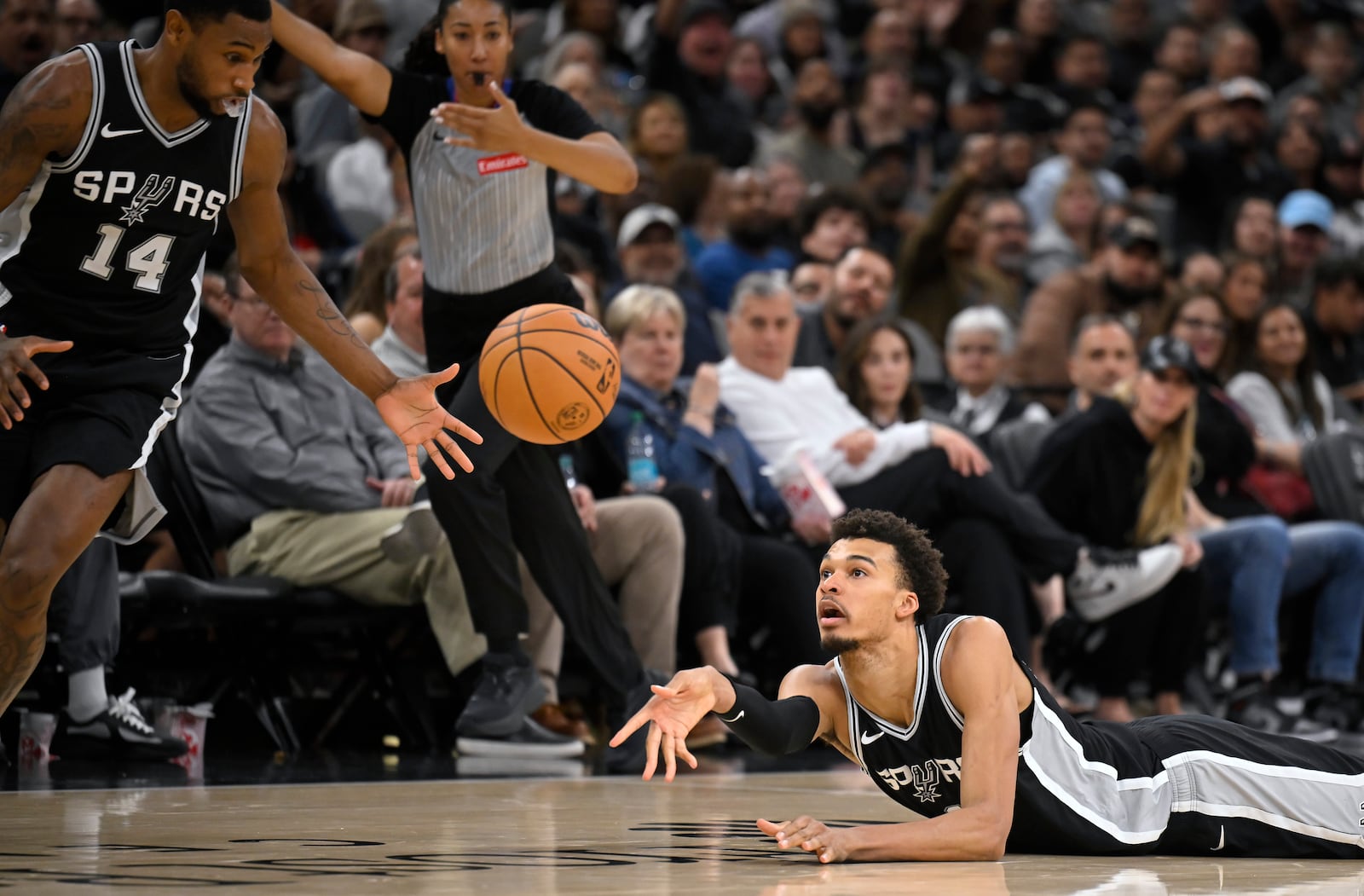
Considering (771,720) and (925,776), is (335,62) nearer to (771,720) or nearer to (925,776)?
(771,720)

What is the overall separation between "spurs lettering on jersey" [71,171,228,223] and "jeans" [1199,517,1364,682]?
5.89 metres

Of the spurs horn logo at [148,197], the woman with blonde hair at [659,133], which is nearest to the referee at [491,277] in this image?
the spurs horn logo at [148,197]

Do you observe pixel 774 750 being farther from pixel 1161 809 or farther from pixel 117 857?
pixel 117 857

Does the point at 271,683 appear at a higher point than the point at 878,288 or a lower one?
lower

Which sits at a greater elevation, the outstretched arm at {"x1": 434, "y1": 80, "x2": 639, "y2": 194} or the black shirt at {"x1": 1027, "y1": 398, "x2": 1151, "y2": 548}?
the outstretched arm at {"x1": 434, "y1": 80, "x2": 639, "y2": 194}

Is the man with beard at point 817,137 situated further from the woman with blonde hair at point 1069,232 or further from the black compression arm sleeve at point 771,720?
the black compression arm sleeve at point 771,720

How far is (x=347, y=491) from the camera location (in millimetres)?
6766

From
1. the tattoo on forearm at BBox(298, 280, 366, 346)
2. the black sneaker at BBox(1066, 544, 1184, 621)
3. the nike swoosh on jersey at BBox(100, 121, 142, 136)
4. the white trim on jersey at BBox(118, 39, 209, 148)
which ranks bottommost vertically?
the black sneaker at BBox(1066, 544, 1184, 621)

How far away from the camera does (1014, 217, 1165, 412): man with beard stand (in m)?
10.3

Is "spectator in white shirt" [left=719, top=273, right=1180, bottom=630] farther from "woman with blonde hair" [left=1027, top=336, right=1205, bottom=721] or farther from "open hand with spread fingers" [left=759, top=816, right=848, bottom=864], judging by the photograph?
"open hand with spread fingers" [left=759, top=816, right=848, bottom=864]

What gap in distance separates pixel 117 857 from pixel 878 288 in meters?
6.28

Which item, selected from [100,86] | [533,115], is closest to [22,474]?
[100,86]

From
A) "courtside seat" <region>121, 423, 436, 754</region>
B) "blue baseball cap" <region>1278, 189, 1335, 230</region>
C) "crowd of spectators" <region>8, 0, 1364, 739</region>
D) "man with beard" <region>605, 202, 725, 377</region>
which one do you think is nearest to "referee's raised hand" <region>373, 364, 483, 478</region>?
"courtside seat" <region>121, 423, 436, 754</region>

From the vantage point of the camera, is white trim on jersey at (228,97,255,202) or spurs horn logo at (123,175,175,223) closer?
spurs horn logo at (123,175,175,223)
